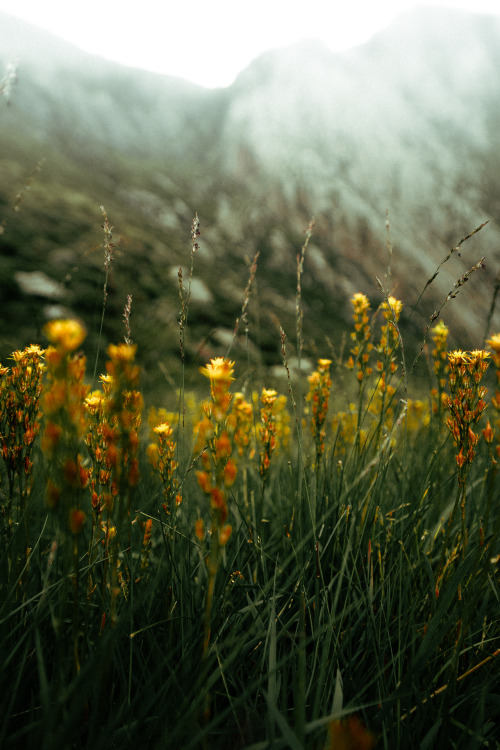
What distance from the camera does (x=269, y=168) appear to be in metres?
39.7

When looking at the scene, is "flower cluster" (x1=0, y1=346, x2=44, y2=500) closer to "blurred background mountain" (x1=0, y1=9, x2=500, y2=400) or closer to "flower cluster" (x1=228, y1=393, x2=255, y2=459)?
"flower cluster" (x1=228, y1=393, x2=255, y2=459)

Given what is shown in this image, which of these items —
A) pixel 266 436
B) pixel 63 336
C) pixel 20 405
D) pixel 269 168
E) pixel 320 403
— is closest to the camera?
pixel 63 336

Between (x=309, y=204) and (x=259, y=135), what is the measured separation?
14062mm

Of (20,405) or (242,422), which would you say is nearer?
(20,405)

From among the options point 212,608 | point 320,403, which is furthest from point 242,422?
point 212,608

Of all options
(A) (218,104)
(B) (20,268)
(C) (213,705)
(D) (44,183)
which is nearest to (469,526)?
(C) (213,705)

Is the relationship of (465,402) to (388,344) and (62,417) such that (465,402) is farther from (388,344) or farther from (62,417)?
(62,417)

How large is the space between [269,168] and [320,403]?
4330 centimetres

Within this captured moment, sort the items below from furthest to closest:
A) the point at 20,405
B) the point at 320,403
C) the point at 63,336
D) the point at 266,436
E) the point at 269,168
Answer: the point at 269,168 < the point at 320,403 < the point at 266,436 < the point at 20,405 < the point at 63,336

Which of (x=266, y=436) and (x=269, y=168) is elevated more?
(x=269, y=168)

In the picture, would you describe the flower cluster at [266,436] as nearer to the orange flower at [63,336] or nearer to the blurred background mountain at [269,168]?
the orange flower at [63,336]

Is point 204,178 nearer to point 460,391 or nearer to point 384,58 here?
point 384,58

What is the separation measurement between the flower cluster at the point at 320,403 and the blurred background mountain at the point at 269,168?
53.3 feet

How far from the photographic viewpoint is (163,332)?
126 centimetres
